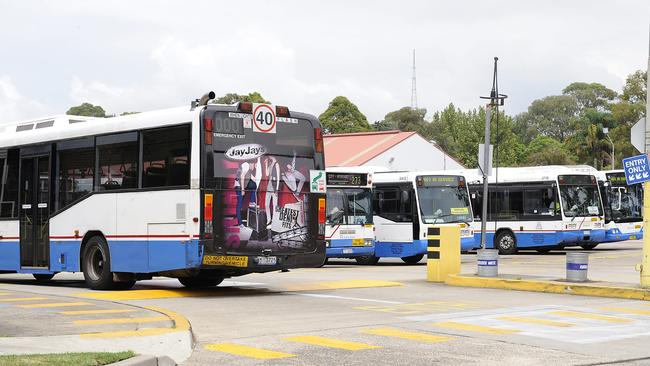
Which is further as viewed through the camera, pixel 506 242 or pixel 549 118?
pixel 549 118

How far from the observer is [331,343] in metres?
10.7

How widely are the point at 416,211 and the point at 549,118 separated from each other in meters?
110

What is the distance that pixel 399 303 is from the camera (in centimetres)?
1552

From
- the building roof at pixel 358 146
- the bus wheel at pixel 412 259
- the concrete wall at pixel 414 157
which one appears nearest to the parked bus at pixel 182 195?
the bus wheel at pixel 412 259

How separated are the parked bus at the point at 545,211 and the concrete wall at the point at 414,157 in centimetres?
3073

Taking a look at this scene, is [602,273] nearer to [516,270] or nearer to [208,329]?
[516,270]

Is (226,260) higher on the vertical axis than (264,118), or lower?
lower

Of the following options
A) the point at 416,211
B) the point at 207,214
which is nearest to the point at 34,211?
the point at 207,214

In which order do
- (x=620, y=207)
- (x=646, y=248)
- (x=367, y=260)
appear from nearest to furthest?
(x=646, y=248)
(x=367, y=260)
(x=620, y=207)

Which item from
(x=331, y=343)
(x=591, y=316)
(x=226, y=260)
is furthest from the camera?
(x=226, y=260)

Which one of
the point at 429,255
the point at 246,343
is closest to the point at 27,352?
the point at 246,343

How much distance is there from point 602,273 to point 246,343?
1527 centimetres

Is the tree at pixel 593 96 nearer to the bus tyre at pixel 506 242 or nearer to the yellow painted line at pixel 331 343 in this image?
the bus tyre at pixel 506 242

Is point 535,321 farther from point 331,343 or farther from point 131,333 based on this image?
point 131,333
